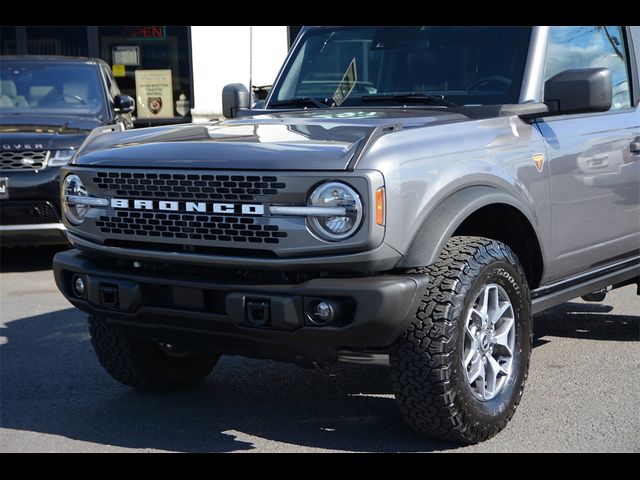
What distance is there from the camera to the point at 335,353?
3.76 meters

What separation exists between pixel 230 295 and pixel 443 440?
1.12 meters

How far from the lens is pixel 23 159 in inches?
334

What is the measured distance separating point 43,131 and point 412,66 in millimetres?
4868

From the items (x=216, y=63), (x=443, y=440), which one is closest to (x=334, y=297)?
(x=443, y=440)

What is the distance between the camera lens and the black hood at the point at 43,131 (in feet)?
27.9

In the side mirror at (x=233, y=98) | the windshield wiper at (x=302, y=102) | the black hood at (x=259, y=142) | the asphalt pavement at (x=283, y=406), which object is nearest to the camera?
the black hood at (x=259, y=142)

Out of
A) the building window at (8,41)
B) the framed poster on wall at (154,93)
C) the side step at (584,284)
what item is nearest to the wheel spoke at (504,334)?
the side step at (584,284)

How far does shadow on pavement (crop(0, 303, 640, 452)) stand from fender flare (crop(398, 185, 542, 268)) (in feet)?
2.80

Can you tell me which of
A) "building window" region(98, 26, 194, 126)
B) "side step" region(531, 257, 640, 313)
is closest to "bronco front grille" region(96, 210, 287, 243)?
"side step" region(531, 257, 640, 313)

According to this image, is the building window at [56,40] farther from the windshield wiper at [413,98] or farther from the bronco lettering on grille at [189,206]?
the bronco lettering on grille at [189,206]

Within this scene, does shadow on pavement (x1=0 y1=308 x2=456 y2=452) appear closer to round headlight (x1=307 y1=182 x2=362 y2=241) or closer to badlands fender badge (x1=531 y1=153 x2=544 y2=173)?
round headlight (x1=307 y1=182 x2=362 y2=241)

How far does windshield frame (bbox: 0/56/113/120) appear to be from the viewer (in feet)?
31.7

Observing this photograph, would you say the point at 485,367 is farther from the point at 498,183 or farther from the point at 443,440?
the point at 498,183

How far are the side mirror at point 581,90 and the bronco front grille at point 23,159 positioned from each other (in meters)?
A: 5.34
